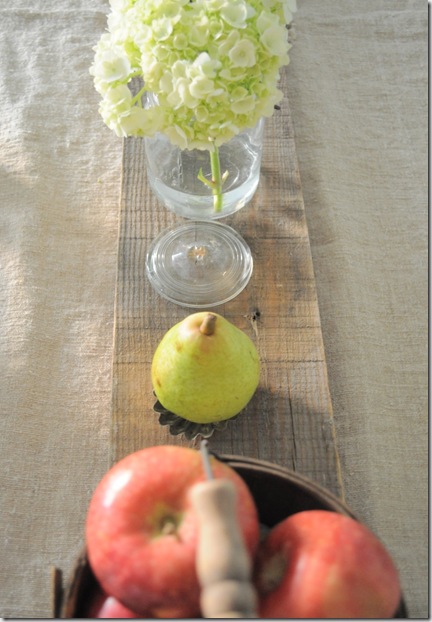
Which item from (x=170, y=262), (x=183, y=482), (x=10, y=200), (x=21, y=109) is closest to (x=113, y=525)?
(x=183, y=482)

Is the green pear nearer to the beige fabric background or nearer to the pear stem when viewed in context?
the pear stem

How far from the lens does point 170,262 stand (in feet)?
2.90

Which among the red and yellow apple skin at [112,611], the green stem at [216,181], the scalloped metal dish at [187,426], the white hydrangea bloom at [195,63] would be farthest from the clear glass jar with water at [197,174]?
the red and yellow apple skin at [112,611]

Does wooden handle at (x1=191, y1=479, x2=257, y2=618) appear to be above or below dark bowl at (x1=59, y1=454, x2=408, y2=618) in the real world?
above

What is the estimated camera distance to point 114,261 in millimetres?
1112

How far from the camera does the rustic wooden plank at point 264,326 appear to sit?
752 millimetres

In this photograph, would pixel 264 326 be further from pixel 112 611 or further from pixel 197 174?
pixel 112 611

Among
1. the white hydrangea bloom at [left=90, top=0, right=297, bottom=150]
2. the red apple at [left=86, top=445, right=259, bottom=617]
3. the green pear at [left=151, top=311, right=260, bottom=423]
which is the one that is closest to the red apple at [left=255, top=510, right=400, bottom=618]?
the red apple at [left=86, top=445, right=259, bottom=617]

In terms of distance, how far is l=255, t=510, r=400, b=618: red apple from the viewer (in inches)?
18.9

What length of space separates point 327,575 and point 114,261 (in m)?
0.72

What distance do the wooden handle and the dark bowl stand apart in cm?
13

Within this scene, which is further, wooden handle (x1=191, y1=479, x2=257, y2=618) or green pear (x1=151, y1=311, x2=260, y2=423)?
green pear (x1=151, y1=311, x2=260, y2=423)

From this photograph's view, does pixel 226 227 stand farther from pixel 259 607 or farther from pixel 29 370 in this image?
pixel 259 607

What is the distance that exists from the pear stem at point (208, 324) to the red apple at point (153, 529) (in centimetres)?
16
